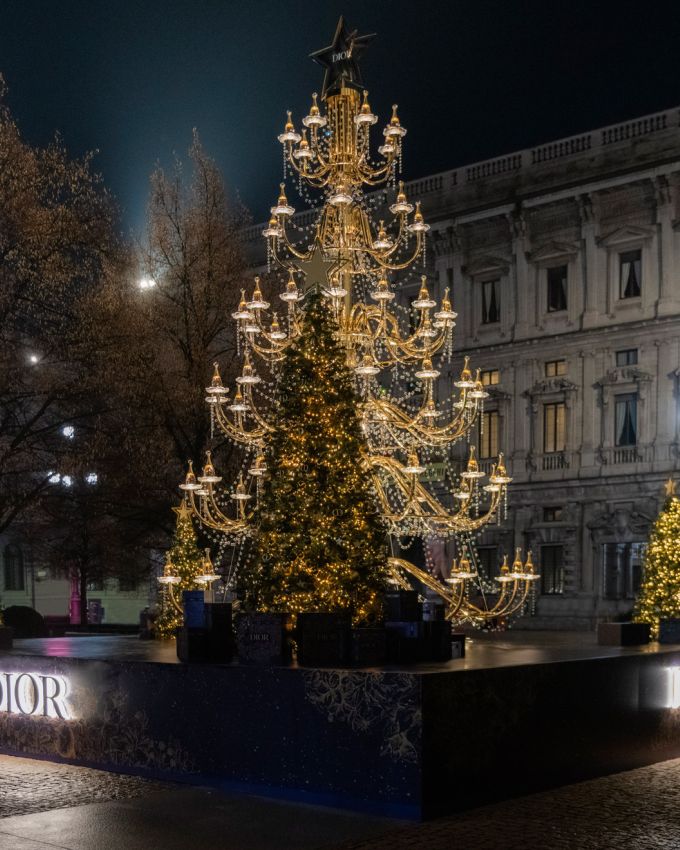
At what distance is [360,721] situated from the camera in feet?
35.5

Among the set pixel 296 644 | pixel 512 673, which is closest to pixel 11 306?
pixel 296 644

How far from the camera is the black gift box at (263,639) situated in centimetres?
1223

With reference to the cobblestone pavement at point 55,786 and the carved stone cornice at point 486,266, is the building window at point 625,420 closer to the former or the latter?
the carved stone cornice at point 486,266

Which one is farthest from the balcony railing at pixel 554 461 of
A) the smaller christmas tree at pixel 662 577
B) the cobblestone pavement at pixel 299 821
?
the cobblestone pavement at pixel 299 821

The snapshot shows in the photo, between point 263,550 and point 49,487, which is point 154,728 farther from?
point 49,487

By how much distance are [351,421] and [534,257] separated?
31.3 m

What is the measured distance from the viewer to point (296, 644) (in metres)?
12.9

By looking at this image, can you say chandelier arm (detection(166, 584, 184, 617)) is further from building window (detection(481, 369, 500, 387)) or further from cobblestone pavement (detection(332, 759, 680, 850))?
building window (detection(481, 369, 500, 387))

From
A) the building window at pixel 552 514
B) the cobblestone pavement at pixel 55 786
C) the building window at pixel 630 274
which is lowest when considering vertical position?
the cobblestone pavement at pixel 55 786

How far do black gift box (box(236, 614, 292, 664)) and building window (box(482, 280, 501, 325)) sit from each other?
34425 mm

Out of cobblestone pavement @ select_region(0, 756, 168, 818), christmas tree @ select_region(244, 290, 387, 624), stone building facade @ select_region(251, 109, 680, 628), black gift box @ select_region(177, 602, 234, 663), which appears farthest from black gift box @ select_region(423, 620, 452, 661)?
stone building facade @ select_region(251, 109, 680, 628)

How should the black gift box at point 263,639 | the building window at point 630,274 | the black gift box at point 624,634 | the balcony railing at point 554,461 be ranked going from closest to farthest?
the black gift box at point 263,639
the black gift box at point 624,634
the building window at point 630,274
the balcony railing at point 554,461

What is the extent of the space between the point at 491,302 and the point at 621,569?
1121cm

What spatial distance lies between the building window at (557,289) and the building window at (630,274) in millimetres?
2268
